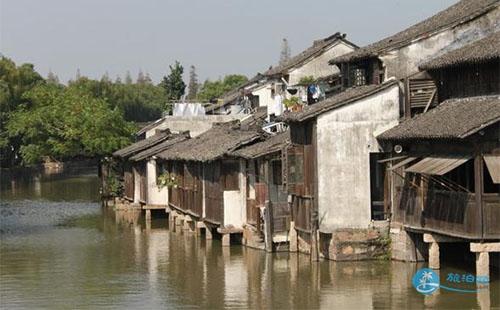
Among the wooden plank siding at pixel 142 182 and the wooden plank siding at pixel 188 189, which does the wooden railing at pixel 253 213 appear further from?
the wooden plank siding at pixel 142 182

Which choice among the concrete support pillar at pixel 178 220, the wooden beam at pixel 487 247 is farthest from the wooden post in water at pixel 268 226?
the concrete support pillar at pixel 178 220

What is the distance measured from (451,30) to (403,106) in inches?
120

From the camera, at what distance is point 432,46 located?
3141cm

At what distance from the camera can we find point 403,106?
3047 cm

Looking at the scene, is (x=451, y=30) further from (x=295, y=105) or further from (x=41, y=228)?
(x=41, y=228)

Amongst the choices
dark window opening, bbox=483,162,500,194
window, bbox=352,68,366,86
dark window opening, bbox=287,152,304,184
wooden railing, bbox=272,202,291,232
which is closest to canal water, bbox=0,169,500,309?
wooden railing, bbox=272,202,291,232

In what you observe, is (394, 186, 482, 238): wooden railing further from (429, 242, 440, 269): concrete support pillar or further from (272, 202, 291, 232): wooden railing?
(272, 202, 291, 232): wooden railing

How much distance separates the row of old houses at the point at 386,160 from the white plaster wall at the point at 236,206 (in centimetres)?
4

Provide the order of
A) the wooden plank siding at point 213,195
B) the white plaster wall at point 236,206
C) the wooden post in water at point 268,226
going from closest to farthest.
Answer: the wooden post in water at point 268,226 < the white plaster wall at point 236,206 < the wooden plank siding at point 213,195

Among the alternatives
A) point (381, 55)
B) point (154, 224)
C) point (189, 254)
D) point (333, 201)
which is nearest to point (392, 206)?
point (333, 201)

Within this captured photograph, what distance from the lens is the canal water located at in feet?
82.9

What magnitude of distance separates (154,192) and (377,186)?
809 inches

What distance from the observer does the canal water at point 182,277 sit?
995 inches

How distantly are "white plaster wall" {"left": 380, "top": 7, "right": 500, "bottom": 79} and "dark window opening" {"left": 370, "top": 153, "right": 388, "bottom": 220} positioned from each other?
2.78 metres
